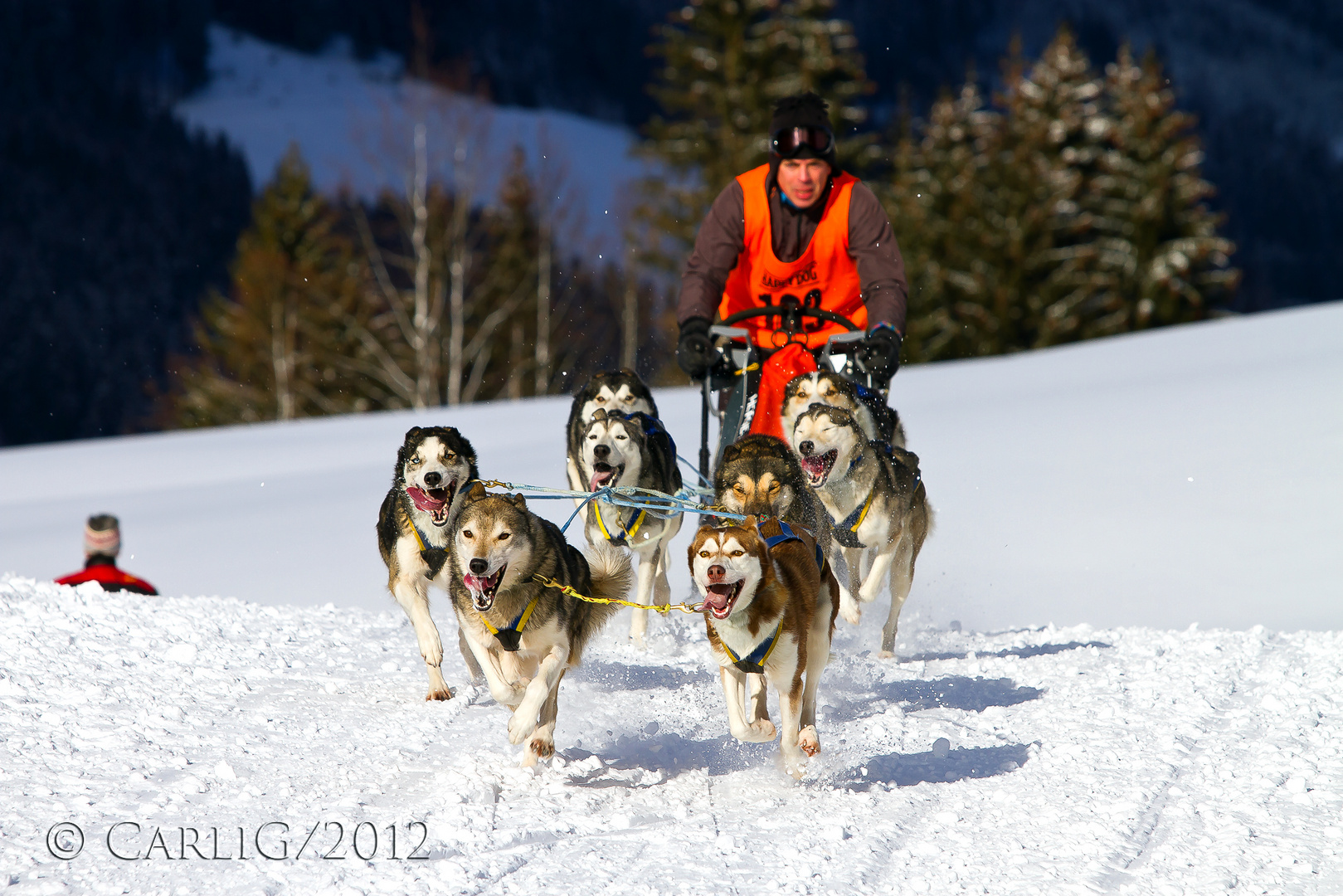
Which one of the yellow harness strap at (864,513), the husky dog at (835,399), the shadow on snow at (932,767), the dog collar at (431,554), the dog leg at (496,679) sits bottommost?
the shadow on snow at (932,767)

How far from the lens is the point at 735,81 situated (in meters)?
24.6

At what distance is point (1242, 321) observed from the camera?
17.9 meters

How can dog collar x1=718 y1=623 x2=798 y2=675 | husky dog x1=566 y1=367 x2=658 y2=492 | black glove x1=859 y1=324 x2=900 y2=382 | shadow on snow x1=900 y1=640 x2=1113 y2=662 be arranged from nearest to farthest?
dog collar x1=718 y1=623 x2=798 y2=675, black glove x1=859 y1=324 x2=900 y2=382, shadow on snow x1=900 y1=640 x2=1113 y2=662, husky dog x1=566 y1=367 x2=658 y2=492

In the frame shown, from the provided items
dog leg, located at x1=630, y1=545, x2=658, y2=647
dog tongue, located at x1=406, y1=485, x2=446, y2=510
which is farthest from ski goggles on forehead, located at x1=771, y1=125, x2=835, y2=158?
dog tongue, located at x1=406, y1=485, x2=446, y2=510

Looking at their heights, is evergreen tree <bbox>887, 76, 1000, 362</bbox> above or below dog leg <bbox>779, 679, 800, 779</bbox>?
above

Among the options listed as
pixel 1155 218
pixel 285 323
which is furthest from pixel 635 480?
pixel 1155 218

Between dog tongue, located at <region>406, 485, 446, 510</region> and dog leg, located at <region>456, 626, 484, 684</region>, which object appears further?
dog leg, located at <region>456, 626, 484, 684</region>

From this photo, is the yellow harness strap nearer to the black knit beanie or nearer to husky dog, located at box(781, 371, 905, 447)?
husky dog, located at box(781, 371, 905, 447)

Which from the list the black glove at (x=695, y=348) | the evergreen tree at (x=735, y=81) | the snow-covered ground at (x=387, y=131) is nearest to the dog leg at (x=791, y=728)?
the black glove at (x=695, y=348)

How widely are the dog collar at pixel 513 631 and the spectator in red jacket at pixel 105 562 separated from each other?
11.5 feet

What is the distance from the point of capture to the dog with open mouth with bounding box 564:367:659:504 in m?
5.42

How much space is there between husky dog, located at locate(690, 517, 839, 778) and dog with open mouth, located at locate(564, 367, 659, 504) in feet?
6.54

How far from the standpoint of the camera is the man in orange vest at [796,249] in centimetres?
486

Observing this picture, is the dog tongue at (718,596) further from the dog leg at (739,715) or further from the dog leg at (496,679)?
the dog leg at (496,679)
